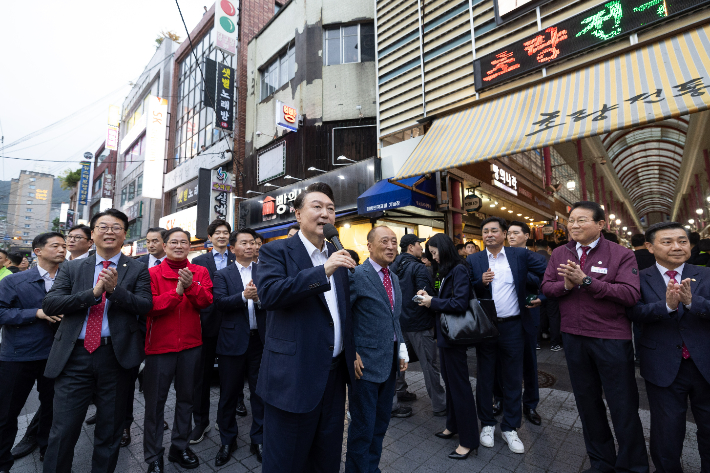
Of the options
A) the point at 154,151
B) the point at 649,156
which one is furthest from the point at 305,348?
the point at 154,151

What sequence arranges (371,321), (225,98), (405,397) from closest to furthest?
(371,321) → (405,397) → (225,98)

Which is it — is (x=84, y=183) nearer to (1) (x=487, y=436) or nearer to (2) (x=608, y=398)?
(1) (x=487, y=436)

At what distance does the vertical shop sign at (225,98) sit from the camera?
50.2 feet

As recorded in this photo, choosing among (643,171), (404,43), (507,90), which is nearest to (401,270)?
(507,90)

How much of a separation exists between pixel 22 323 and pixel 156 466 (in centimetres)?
202

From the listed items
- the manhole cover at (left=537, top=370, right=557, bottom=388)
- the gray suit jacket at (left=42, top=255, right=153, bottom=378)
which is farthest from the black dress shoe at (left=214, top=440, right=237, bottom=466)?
the manhole cover at (left=537, top=370, right=557, bottom=388)

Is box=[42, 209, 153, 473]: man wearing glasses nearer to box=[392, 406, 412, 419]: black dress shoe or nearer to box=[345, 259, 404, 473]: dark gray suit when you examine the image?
box=[345, 259, 404, 473]: dark gray suit

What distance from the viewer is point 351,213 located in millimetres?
10766

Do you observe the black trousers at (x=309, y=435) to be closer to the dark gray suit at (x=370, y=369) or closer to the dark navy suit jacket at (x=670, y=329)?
the dark gray suit at (x=370, y=369)

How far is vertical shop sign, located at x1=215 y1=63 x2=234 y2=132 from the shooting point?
50.2 feet

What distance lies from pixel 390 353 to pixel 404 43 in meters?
9.18

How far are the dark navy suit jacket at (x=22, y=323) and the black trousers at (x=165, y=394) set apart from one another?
125 centimetres

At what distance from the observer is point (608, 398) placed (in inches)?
109

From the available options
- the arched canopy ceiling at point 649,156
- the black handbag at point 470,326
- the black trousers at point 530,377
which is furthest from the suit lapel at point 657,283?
the arched canopy ceiling at point 649,156
